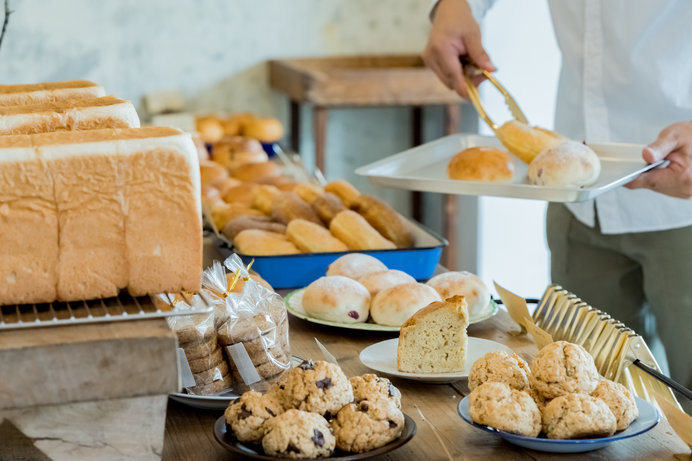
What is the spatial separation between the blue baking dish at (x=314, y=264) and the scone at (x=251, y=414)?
77 centimetres

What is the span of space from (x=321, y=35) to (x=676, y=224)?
268 centimetres

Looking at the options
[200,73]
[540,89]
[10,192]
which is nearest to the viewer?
[10,192]

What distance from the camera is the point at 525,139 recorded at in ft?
6.33

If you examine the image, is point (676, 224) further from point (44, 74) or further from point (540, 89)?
point (44, 74)

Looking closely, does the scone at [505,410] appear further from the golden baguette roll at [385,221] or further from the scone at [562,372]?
the golden baguette roll at [385,221]

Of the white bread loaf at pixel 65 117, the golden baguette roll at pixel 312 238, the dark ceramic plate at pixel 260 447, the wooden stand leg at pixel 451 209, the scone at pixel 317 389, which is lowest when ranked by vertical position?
the wooden stand leg at pixel 451 209

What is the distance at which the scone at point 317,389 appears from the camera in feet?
3.30

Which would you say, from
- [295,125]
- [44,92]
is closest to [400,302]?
[44,92]

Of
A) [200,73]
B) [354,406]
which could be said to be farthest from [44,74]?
[354,406]

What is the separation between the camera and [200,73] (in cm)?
434

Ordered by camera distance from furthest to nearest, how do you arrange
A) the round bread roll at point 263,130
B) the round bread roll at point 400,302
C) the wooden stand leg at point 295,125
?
the wooden stand leg at point 295,125 → the round bread roll at point 263,130 → the round bread roll at point 400,302

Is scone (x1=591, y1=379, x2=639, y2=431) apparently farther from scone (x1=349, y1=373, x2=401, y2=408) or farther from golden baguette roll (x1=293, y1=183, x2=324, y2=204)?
golden baguette roll (x1=293, y1=183, x2=324, y2=204)

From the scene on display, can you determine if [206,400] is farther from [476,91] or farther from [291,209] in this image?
[476,91]

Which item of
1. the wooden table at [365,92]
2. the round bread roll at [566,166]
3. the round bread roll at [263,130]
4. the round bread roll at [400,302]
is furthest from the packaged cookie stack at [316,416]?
the wooden table at [365,92]
